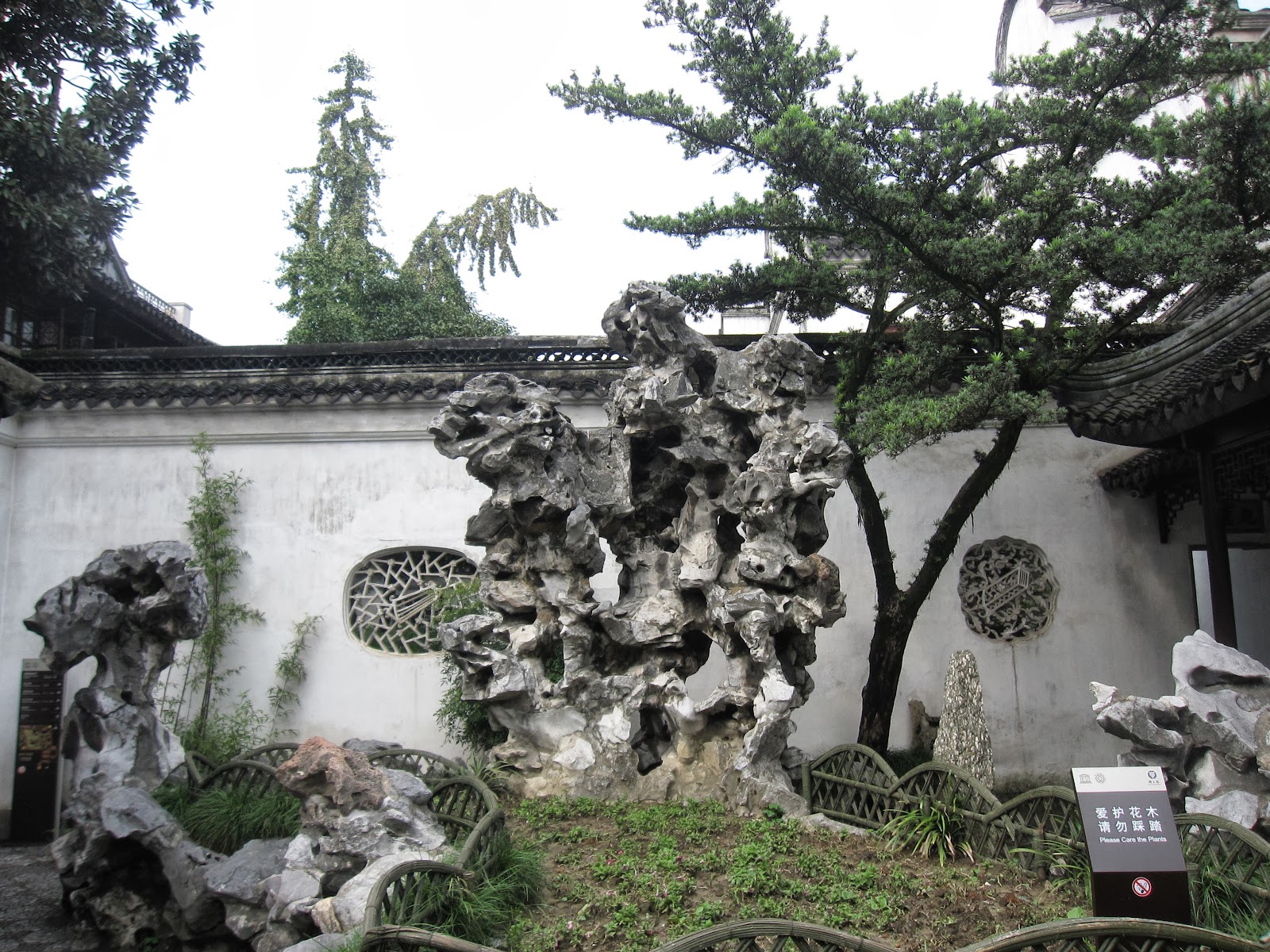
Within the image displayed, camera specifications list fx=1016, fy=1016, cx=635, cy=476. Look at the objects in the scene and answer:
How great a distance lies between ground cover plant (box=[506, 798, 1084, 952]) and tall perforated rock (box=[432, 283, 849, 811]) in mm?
488

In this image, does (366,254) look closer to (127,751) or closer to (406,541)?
(406,541)

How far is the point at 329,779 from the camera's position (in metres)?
4.65

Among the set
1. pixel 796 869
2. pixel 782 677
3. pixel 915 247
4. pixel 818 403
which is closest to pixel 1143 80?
pixel 915 247

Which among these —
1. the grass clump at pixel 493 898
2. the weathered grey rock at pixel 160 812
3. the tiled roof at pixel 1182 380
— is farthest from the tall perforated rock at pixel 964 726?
the weathered grey rock at pixel 160 812

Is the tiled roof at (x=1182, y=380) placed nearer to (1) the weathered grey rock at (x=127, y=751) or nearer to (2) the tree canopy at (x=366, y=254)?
(1) the weathered grey rock at (x=127, y=751)

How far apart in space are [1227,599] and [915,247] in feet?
10.2

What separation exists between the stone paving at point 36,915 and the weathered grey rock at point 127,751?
118 millimetres

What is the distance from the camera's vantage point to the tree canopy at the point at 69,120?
275 inches

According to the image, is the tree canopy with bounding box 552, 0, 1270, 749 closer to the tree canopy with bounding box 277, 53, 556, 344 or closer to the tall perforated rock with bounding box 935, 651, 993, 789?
the tall perforated rock with bounding box 935, 651, 993, 789

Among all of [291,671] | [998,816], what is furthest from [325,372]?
[998,816]

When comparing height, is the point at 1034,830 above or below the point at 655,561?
below

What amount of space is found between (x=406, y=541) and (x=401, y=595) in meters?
0.49

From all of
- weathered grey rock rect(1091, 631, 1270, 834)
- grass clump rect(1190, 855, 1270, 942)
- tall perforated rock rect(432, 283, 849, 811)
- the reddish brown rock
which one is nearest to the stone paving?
the reddish brown rock

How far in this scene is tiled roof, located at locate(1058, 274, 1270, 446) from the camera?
5.75 m
